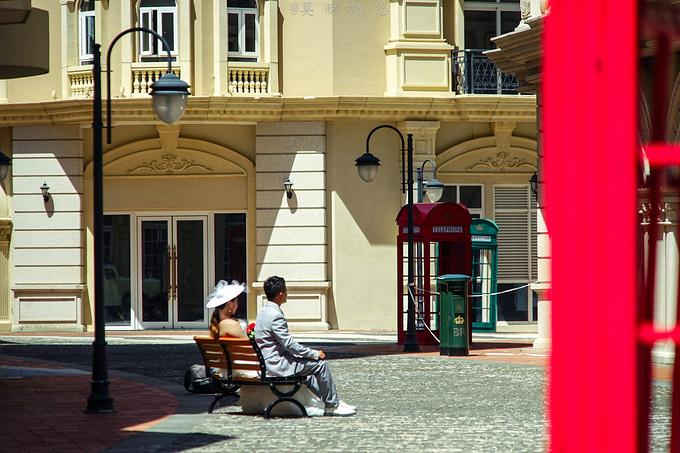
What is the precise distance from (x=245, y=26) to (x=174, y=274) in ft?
19.0

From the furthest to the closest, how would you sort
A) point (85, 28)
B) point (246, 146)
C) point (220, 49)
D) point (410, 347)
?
point (246, 146)
point (85, 28)
point (220, 49)
point (410, 347)

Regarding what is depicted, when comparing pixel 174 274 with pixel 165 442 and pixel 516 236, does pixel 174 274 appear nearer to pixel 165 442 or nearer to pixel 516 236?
pixel 516 236

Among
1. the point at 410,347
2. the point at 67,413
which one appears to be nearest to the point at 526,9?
the point at 410,347

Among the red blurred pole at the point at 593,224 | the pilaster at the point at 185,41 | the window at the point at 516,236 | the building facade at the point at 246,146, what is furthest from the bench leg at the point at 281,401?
the window at the point at 516,236

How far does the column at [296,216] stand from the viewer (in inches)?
1244

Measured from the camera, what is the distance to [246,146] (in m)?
32.5

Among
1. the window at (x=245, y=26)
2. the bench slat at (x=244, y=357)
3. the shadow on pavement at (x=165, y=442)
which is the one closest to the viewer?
the shadow on pavement at (x=165, y=442)

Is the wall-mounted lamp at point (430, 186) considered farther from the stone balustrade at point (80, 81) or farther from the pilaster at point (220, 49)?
the stone balustrade at point (80, 81)

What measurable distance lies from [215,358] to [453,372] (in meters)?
5.25

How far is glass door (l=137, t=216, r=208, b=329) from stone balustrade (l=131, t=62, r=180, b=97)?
9.85 feet

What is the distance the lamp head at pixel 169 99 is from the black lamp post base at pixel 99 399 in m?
2.86

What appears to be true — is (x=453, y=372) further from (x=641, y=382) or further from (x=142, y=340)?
(x=641, y=382)

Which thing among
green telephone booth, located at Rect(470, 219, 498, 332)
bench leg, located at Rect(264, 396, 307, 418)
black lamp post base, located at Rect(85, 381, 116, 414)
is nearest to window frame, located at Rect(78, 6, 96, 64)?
green telephone booth, located at Rect(470, 219, 498, 332)

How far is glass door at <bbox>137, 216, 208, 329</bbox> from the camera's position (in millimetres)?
32719
